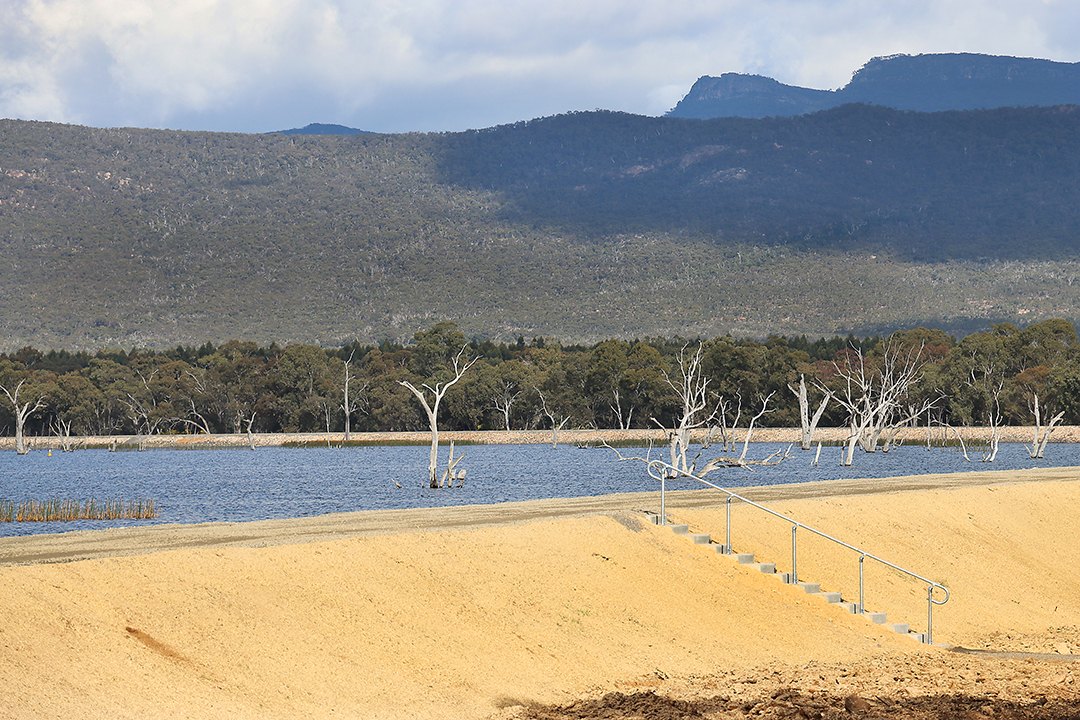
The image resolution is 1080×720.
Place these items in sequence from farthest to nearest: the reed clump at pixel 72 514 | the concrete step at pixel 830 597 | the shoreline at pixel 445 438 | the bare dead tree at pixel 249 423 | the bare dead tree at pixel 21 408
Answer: the shoreline at pixel 445 438 < the bare dead tree at pixel 249 423 < the bare dead tree at pixel 21 408 < the reed clump at pixel 72 514 < the concrete step at pixel 830 597

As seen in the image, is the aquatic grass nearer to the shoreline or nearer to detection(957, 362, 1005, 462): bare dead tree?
the shoreline

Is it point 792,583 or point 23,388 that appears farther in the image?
point 23,388

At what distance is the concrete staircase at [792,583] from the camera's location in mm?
26422

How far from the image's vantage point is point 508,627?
894 inches

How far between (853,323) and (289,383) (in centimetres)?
10005

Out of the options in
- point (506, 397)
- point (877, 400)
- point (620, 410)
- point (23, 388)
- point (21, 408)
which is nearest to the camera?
point (877, 400)

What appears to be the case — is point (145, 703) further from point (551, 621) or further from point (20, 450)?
point (20, 450)

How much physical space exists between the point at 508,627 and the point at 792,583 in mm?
9133

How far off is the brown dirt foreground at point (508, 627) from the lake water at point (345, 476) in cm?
1940

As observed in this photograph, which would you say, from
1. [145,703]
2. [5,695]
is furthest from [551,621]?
[5,695]

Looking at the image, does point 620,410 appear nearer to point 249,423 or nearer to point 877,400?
point 877,400

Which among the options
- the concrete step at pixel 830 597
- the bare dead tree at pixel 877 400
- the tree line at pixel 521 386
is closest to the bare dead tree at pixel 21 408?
the tree line at pixel 521 386

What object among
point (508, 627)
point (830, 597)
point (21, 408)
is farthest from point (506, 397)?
point (508, 627)

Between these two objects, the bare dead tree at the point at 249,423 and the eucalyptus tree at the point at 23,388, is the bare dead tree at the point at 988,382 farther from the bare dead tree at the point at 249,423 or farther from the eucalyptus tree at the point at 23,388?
the eucalyptus tree at the point at 23,388
